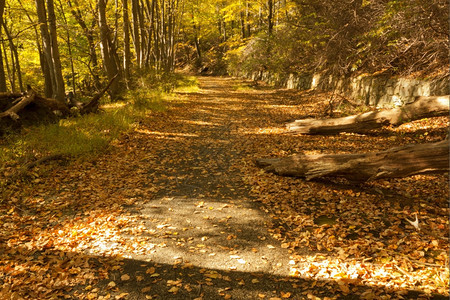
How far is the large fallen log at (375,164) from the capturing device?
4652 millimetres

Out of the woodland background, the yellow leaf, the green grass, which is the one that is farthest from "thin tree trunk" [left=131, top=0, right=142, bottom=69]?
the yellow leaf

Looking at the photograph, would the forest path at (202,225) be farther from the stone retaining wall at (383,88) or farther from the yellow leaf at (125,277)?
the stone retaining wall at (383,88)

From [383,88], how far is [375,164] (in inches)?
279

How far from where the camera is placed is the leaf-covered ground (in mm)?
Result: 3492

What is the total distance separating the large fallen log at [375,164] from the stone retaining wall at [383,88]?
4350 mm

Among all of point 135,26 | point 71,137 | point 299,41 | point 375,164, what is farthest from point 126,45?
point 375,164

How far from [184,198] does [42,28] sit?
8.10 metres

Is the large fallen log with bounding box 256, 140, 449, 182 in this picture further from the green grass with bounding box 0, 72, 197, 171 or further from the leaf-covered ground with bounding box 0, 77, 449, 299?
the green grass with bounding box 0, 72, 197, 171

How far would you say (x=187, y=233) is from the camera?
4.70m

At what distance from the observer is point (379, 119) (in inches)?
328

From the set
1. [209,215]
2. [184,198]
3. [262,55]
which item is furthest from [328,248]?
[262,55]

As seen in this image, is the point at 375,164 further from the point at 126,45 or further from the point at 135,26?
the point at 135,26

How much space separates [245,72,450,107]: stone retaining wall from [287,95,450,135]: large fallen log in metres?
1.04

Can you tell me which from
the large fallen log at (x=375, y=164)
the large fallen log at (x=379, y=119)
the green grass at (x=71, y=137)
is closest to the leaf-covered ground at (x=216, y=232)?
the large fallen log at (x=375, y=164)
